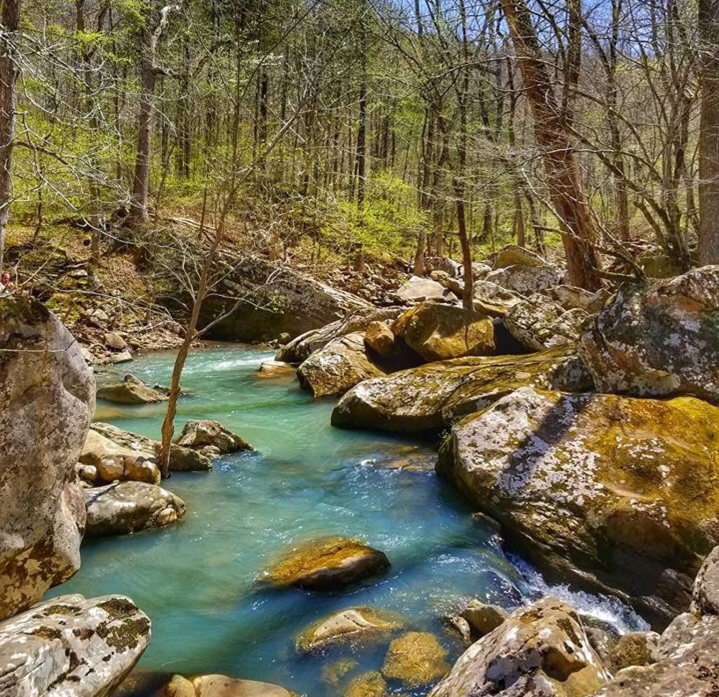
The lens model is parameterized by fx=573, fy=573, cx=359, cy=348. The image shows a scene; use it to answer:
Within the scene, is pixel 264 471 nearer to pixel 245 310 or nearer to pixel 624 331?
pixel 624 331

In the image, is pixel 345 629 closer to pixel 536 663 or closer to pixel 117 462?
pixel 536 663

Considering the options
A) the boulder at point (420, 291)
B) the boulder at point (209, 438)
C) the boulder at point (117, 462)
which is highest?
Result: the boulder at point (420, 291)

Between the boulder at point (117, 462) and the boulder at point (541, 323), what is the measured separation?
6.14m

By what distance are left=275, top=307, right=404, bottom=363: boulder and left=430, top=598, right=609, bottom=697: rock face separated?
9.10m

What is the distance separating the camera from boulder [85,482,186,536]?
4895 millimetres

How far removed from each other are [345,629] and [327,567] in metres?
0.66

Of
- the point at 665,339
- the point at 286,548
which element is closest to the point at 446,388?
the point at 665,339

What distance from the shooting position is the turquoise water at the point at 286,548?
3617 mm

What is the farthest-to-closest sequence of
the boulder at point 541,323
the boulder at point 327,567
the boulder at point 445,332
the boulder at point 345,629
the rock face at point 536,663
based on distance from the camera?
1. the boulder at point 445,332
2. the boulder at point 541,323
3. the boulder at point 327,567
4. the boulder at point 345,629
5. the rock face at point 536,663

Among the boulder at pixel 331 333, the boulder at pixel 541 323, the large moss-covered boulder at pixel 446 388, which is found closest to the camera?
the large moss-covered boulder at pixel 446 388

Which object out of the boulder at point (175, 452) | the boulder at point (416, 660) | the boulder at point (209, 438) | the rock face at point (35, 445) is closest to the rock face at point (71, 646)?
the rock face at point (35, 445)

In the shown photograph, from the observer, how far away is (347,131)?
2561 cm

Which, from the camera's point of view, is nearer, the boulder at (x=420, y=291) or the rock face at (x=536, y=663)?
the rock face at (x=536, y=663)

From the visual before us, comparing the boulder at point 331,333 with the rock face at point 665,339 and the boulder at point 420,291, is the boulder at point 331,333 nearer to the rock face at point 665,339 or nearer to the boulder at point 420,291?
the boulder at point 420,291
